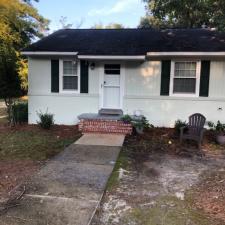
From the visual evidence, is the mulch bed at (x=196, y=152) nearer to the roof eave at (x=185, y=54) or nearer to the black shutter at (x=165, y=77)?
the black shutter at (x=165, y=77)

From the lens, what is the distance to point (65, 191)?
461 centimetres

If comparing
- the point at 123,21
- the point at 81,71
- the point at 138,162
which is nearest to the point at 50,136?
the point at 81,71

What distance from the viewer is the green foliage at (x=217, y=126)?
31.1 feet

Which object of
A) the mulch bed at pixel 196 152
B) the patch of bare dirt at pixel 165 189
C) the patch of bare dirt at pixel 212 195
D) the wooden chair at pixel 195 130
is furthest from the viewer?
the wooden chair at pixel 195 130

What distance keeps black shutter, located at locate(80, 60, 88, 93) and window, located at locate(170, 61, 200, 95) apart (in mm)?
3070

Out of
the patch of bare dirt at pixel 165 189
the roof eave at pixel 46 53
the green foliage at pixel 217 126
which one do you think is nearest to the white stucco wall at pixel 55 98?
the roof eave at pixel 46 53

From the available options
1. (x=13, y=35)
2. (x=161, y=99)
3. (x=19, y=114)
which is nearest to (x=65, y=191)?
(x=161, y=99)

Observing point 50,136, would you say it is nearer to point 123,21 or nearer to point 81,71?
point 81,71

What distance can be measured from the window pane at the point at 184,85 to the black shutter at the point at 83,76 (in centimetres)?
317

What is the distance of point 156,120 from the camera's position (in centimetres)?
1025

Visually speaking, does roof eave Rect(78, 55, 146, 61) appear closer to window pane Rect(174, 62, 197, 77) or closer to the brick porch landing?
window pane Rect(174, 62, 197, 77)

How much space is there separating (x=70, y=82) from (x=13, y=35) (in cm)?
1486

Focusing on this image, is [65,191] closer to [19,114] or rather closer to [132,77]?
[132,77]

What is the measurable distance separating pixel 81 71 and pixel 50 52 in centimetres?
127
